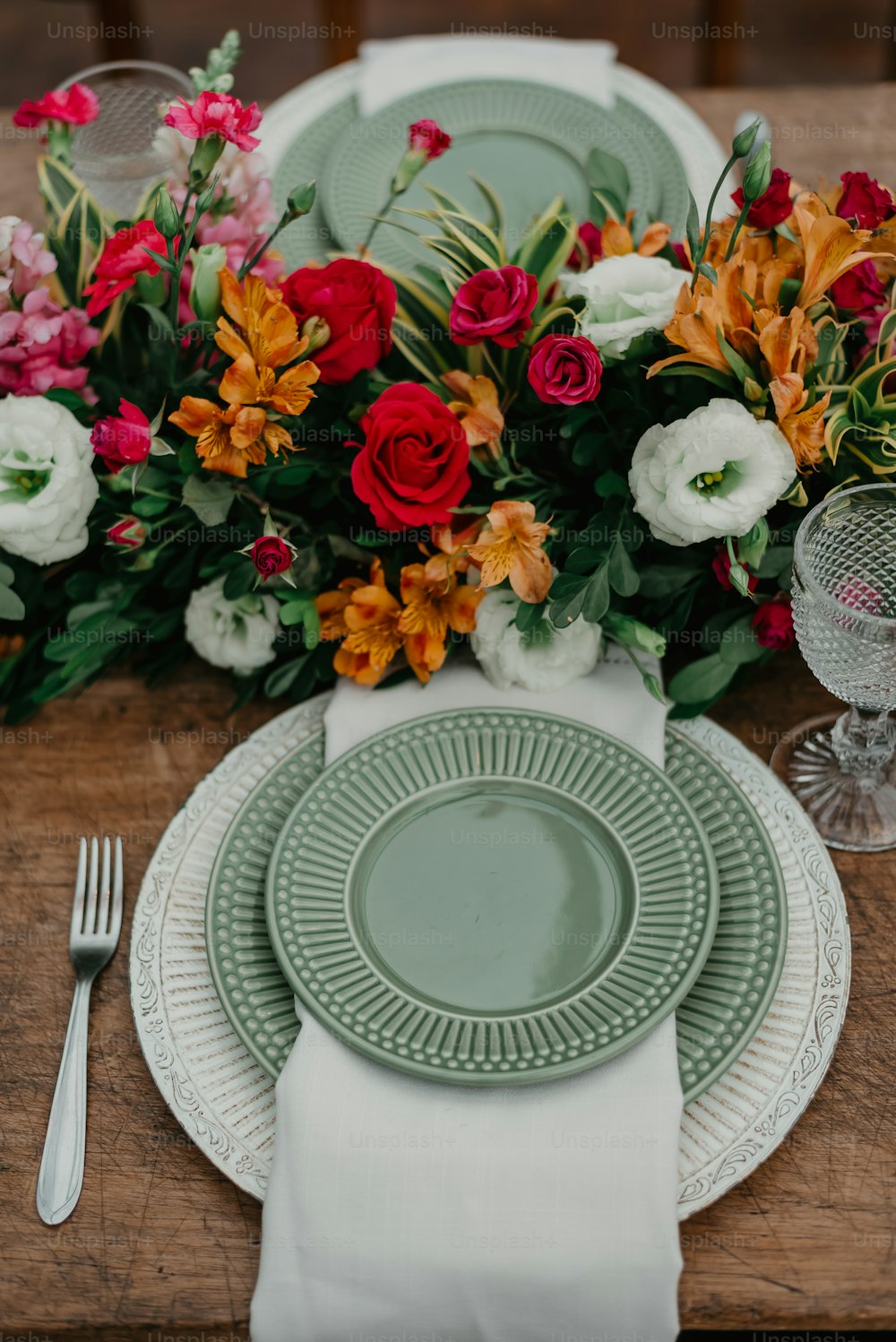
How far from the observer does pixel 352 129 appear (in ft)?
4.09

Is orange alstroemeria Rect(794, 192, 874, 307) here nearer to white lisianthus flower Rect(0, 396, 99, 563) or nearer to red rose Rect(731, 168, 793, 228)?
red rose Rect(731, 168, 793, 228)

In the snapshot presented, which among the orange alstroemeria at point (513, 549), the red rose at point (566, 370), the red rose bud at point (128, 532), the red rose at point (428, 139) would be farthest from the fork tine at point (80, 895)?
the red rose at point (428, 139)

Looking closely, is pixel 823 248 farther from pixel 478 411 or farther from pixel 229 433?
pixel 229 433

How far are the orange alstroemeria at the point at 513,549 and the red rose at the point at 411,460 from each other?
0.10ft

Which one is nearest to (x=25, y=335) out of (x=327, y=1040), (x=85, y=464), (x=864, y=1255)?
(x=85, y=464)

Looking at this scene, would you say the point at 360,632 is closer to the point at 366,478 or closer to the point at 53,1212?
the point at 366,478

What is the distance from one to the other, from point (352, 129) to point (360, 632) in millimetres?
637

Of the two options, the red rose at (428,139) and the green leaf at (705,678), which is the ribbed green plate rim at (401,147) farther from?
the green leaf at (705,678)

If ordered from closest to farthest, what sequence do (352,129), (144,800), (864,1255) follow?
(864,1255)
(144,800)
(352,129)

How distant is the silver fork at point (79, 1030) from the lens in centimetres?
69

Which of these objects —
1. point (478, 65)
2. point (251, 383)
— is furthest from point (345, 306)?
point (478, 65)

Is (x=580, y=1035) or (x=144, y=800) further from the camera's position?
(x=144, y=800)

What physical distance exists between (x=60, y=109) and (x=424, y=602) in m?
0.49

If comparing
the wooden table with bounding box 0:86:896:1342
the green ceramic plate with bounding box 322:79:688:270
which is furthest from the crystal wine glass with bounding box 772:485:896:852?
the green ceramic plate with bounding box 322:79:688:270
